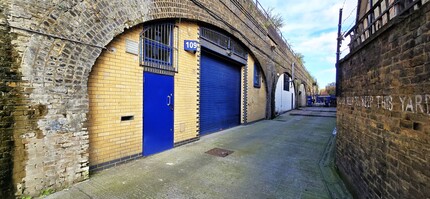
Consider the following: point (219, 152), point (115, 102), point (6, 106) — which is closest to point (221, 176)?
point (219, 152)

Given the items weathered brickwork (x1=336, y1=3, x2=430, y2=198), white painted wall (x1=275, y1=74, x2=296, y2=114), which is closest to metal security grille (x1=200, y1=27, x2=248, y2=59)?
weathered brickwork (x1=336, y1=3, x2=430, y2=198)

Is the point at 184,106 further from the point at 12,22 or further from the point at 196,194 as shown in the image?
the point at 12,22

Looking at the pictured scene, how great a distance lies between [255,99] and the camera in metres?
11.7

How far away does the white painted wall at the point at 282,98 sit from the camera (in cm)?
1587

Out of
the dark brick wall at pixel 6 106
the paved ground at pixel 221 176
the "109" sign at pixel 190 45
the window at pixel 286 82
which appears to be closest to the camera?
the dark brick wall at pixel 6 106

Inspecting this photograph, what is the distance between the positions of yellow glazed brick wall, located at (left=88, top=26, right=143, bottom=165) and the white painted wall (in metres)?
12.7

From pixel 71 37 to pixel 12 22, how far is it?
70 centimetres

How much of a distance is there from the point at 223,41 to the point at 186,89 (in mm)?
3314

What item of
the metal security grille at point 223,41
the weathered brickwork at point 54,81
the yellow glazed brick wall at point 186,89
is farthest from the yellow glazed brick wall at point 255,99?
the weathered brickwork at point 54,81

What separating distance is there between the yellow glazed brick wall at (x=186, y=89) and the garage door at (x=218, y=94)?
Result: 2.65 feet

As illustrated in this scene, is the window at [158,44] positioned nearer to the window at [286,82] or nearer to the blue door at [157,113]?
the blue door at [157,113]

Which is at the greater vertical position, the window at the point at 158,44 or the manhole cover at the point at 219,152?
the window at the point at 158,44

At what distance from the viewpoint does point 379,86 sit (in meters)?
2.47

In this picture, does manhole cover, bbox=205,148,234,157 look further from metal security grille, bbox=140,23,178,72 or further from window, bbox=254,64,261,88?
window, bbox=254,64,261,88
